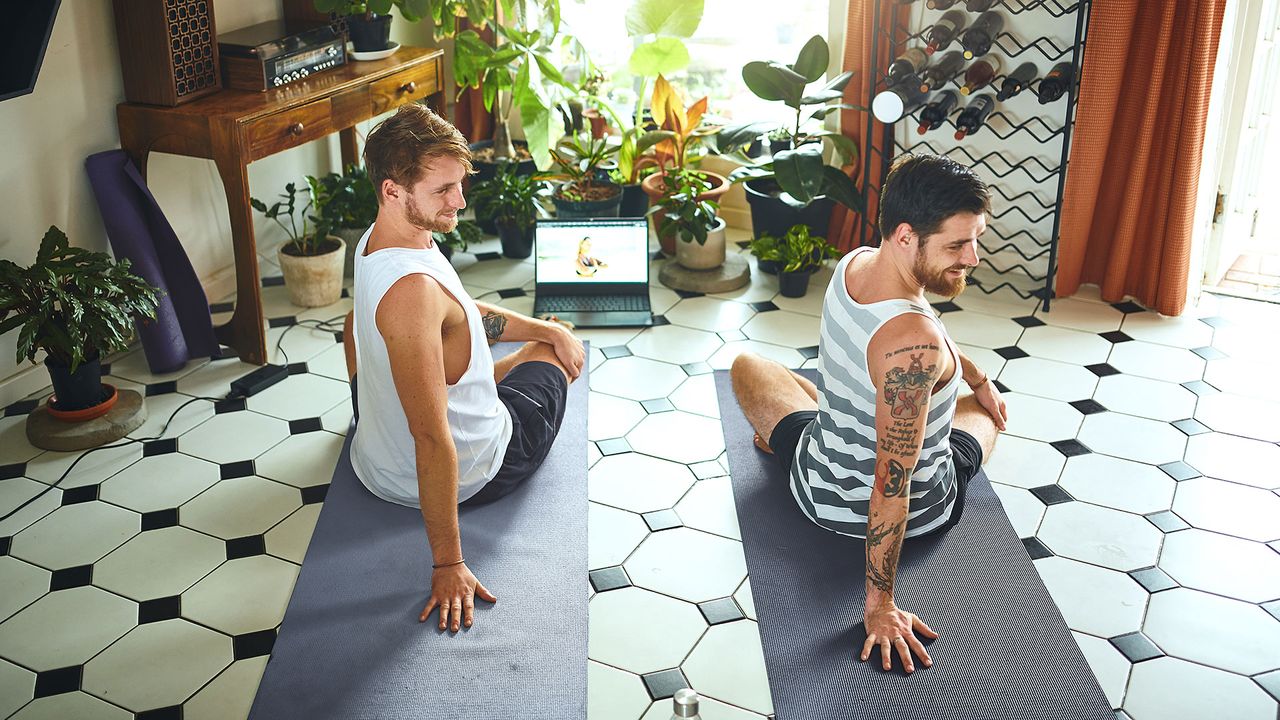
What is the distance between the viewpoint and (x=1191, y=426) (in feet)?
10.5

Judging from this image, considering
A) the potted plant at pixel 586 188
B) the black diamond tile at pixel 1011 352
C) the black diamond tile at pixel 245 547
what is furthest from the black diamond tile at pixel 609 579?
the potted plant at pixel 586 188

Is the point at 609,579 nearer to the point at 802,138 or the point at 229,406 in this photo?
the point at 229,406

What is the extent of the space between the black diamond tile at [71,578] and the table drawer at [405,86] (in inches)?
77.6

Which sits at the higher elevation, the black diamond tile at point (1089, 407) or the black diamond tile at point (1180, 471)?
the black diamond tile at point (1089, 407)

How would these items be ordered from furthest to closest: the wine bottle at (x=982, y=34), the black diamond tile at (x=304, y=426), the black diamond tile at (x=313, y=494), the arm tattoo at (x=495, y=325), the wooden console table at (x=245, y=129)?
the wine bottle at (x=982, y=34) < the wooden console table at (x=245, y=129) < the black diamond tile at (x=304, y=426) < the arm tattoo at (x=495, y=325) < the black diamond tile at (x=313, y=494)

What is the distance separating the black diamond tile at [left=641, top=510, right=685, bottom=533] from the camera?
2787mm

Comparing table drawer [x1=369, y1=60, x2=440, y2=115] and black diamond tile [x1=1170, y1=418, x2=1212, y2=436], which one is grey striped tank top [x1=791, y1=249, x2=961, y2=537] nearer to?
black diamond tile [x1=1170, y1=418, x2=1212, y2=436]

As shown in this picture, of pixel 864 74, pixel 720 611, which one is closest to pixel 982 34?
pixel 864 74

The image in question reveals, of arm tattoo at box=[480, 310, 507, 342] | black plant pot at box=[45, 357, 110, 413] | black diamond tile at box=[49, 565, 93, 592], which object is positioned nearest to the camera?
black diamond tile at box=[49, 565, 93, 592]

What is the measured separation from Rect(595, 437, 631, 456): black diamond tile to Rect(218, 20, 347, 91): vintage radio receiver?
166 centimetres

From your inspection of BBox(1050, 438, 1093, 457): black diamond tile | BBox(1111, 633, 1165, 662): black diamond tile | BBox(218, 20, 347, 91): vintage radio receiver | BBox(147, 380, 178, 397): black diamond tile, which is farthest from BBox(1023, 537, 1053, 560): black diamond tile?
BBox(218, 20, 347, 91): vintage radio receiver

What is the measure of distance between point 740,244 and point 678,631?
102 inches

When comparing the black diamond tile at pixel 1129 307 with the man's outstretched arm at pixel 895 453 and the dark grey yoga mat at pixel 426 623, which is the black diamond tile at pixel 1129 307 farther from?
the dark grey yoga mat at pixel 426 623

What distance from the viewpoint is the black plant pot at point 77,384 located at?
10.2 feet
